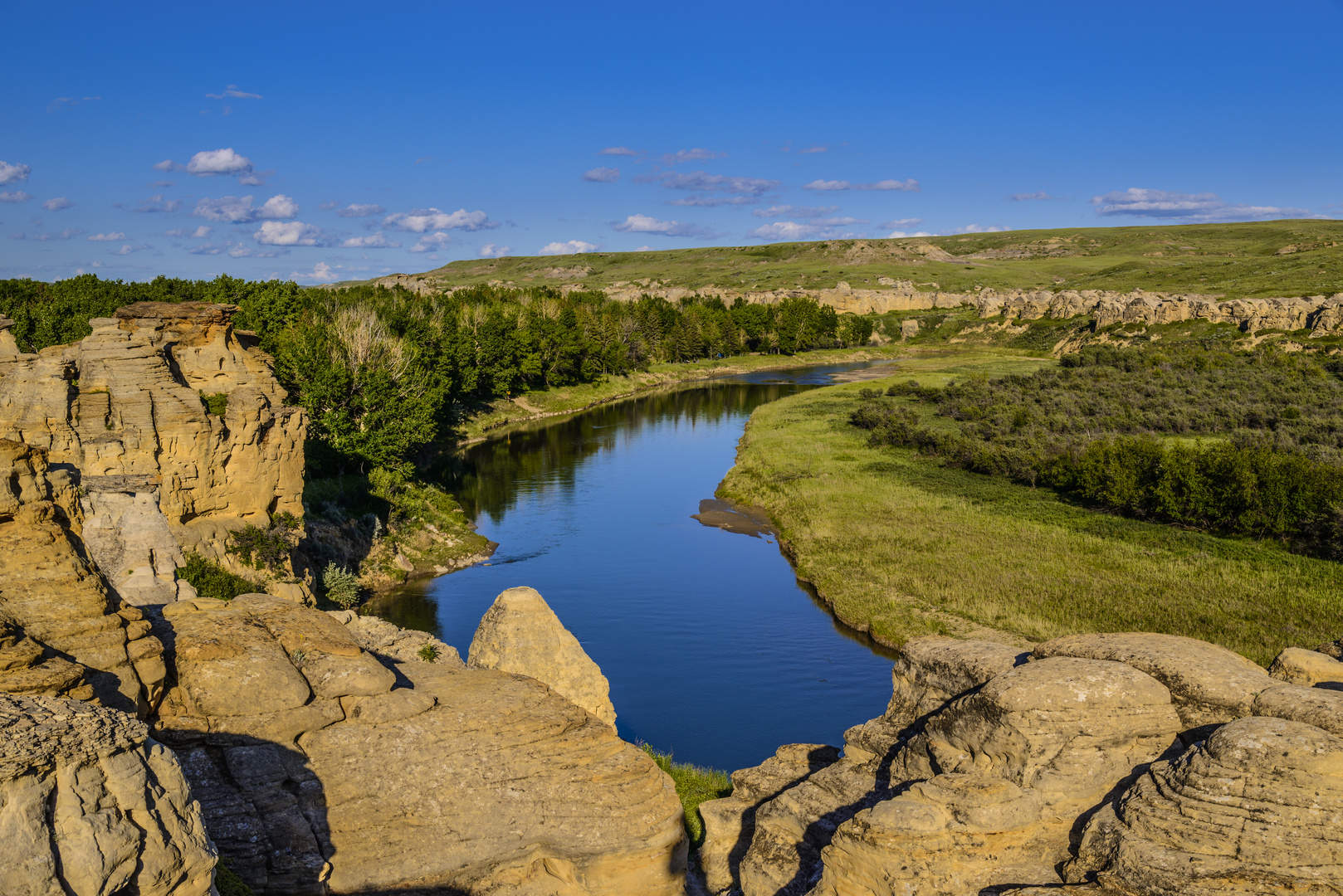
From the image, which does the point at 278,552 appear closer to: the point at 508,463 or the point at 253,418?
the point at 253,418

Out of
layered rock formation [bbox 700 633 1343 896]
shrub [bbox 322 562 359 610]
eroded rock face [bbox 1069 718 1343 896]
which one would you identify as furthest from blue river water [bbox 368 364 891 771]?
eroded rock face [bbox 1069 718 1343 896]

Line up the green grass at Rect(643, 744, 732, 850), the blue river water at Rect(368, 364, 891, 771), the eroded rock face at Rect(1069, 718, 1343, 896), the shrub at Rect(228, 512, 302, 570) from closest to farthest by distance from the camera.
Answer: the eroded rock face at Rect(1069, 718, 1343, 896), the green grass at Rect(643, 744, 732, 850), the blue river water at Rect(368, 364, 891, 771), the shrub at Rect(228, 512, 302, 570)

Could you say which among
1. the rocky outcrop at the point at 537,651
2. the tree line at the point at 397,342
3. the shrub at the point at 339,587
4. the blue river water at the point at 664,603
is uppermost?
the tree line at the point at 397,342

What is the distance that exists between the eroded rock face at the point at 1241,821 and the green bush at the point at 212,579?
2191cm

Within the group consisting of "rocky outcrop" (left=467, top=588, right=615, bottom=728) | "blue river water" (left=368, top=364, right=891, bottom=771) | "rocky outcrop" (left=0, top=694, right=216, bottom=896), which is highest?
"rocky outcrop" (left=0, top=694, right=216, bottom=896)

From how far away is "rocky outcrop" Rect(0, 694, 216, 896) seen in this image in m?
6.53

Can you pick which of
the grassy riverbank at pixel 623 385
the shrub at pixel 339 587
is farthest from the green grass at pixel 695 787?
the grassy riverbank at pixel 623 385

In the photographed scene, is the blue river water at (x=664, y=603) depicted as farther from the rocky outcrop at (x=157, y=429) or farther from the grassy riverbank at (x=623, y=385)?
the grassy riverbank at (x=623, y=385)

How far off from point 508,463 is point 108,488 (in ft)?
139

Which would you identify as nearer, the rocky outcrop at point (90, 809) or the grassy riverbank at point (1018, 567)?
the rocky outcrop at point (90, 809)

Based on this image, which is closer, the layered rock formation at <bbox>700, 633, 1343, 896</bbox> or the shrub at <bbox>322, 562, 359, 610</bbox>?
the layered rock formation at <bbox>700, 633, 1343, 896</bbox>

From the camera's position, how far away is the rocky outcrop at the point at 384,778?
35.7ft

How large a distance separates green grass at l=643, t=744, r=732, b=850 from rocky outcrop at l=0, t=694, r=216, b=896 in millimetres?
11025

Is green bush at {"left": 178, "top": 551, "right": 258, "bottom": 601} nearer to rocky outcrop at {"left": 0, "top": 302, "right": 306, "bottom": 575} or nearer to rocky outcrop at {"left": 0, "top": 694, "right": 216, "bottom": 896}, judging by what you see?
rocky outcrop at {"left": 0, "top": 302, "right": 306, "bottom": 575}
